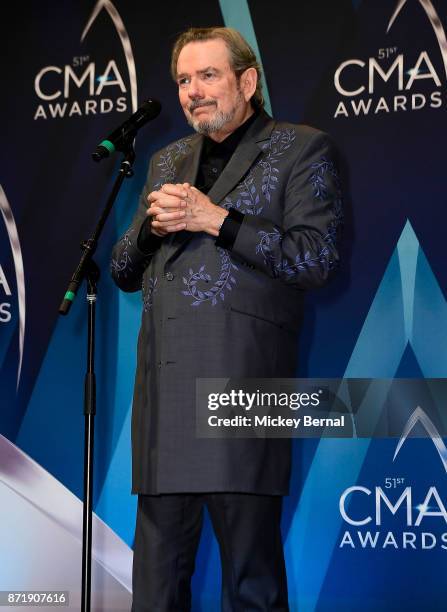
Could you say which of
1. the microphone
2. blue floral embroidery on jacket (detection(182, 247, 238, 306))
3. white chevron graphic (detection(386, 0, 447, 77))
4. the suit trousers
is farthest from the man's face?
white chevron graphic (detection(386, 0, 447, 77))

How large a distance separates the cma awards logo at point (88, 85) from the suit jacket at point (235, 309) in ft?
4.48

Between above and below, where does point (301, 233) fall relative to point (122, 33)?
below

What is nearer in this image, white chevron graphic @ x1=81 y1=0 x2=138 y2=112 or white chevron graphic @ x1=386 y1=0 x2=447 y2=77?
white chevron graphic @ x1=386 y1=0 x2=447 y2=77

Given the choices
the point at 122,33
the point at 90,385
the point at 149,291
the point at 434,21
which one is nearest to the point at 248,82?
the point at 149,291

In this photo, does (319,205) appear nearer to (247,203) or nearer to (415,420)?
(247,203)

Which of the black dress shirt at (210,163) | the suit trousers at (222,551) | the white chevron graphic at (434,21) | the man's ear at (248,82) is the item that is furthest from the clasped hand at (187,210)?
the white chevron graphic at (434,21)

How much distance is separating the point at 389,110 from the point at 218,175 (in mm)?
1084

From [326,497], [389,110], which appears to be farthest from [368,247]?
[326,497]

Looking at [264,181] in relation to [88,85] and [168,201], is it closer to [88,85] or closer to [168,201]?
[168,201]

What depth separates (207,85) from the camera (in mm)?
2232

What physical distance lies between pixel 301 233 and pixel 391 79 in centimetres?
129

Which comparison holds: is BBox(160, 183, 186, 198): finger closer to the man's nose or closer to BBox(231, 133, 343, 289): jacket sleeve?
BBox(231, 133, 343, 289): jacket sleeve

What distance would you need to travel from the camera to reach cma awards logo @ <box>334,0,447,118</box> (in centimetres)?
305

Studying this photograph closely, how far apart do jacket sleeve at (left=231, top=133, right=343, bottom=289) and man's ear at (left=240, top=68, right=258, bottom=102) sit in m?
0.28
